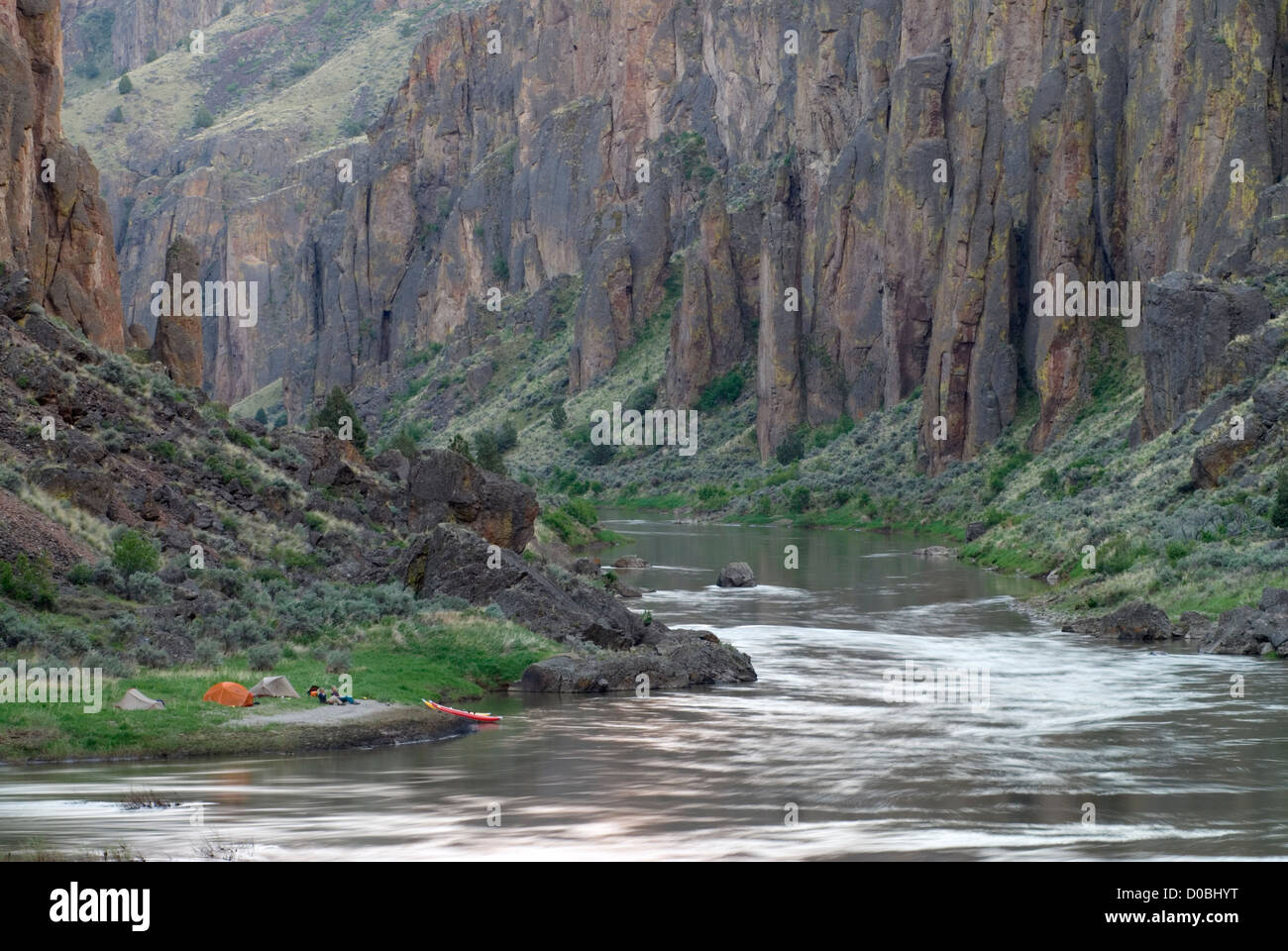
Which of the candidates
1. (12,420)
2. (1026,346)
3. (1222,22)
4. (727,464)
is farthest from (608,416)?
(12,420)

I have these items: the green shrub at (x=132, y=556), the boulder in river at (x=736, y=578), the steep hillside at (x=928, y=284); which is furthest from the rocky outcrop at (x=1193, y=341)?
the green shrub at (x=132, y=556)

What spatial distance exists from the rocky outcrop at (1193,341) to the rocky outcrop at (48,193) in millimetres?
45428

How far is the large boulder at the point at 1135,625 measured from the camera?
150 ft

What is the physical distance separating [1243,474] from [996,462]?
126 feet

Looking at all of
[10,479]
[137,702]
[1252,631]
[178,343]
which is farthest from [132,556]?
[178,343]

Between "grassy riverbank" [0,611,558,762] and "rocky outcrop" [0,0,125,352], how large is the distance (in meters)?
24.5

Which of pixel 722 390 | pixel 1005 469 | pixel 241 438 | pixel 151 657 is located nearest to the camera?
pixel 151 657

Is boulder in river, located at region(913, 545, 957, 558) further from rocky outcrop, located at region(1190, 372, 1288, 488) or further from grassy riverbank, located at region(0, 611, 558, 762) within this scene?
grassy riverbank, located at region(0, 611, 558, 762)

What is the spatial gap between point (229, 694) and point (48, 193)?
35817 mm

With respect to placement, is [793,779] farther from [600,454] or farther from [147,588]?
[600,454]

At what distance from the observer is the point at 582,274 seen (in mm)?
188875

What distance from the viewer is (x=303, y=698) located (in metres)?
30.8
